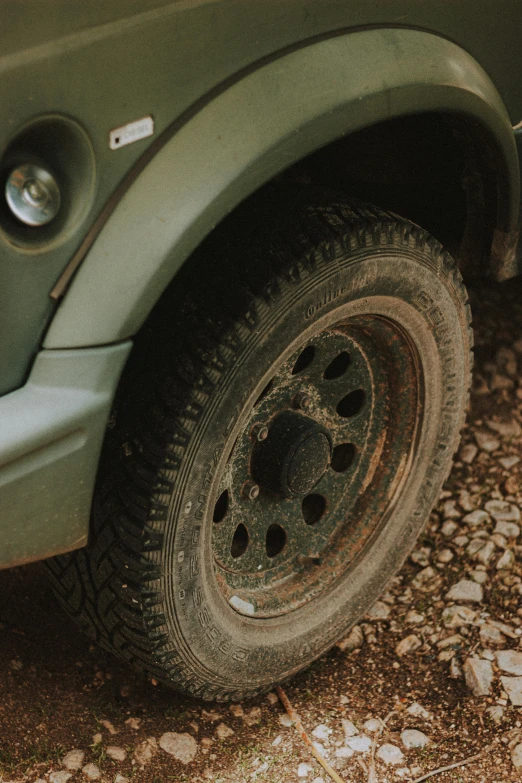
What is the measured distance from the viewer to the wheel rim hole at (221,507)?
185 centimetres

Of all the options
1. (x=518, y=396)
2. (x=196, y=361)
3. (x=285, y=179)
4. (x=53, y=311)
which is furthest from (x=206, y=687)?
(x=518, y=396)

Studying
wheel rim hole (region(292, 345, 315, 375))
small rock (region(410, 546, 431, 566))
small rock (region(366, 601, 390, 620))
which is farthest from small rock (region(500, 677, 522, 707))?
wheel rim hole (region(292, 345, 315, 375))

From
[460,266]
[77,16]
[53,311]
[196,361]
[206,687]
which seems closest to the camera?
[77,16]

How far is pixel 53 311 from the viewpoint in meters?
1.27

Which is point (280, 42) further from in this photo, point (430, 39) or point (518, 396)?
point (518, 396)

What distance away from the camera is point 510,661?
6.67ft

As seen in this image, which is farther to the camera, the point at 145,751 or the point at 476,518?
the point at 476,518

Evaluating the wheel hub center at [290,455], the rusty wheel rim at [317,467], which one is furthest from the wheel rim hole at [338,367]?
the wheel hub center at [290,455]

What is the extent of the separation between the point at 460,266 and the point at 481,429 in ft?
2.72

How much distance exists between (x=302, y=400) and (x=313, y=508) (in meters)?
0.34

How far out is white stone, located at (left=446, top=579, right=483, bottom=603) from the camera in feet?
7.37

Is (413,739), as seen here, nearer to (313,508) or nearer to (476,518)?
(313,508)

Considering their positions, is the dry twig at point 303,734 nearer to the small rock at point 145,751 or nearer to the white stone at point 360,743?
the white stone at point 360,743

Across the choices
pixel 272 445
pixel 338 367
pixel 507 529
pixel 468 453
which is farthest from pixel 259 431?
pixel 468 453
